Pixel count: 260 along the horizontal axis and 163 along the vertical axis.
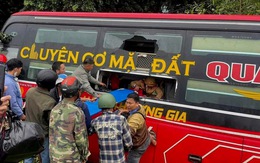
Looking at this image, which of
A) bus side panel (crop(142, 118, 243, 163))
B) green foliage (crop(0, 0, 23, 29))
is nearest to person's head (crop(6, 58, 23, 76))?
bus side panel (crop(142, 118, 243, 163))

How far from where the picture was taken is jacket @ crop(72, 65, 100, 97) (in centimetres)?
498

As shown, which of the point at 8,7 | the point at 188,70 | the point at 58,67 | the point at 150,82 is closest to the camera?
the point at 188,70

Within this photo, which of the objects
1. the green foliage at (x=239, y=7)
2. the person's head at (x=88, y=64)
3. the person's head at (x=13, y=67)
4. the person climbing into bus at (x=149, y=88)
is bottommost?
the person climbing into bus at (x=149, y=88)

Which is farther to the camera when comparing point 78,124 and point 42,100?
point 42,100

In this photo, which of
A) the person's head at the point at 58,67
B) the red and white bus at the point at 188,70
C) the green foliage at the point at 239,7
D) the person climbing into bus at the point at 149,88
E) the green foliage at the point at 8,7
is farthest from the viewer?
the green foliage at the point at 8,7

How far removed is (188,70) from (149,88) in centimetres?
83

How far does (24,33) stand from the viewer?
6.20 m

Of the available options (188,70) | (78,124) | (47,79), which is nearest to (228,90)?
(188,70)

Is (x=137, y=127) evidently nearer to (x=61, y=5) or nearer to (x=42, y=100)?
(x=42, y=100)

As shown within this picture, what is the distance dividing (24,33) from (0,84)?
407cm

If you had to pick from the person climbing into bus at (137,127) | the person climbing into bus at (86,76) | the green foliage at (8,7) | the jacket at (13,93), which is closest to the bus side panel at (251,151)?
the person climbing into bus at (137,127)

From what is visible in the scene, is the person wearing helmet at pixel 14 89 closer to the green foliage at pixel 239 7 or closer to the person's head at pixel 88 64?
the person's head at pixel 88 64

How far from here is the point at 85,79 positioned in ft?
16.4

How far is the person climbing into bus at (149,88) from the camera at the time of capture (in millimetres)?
4840
